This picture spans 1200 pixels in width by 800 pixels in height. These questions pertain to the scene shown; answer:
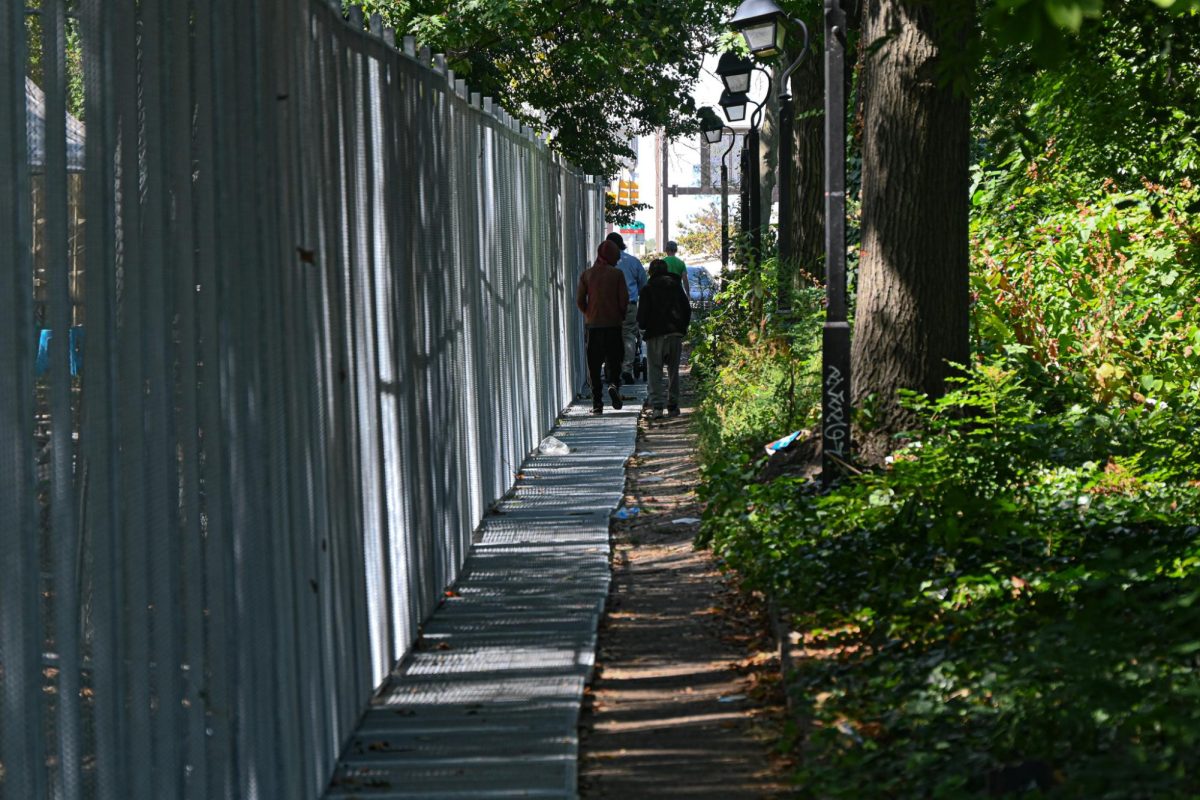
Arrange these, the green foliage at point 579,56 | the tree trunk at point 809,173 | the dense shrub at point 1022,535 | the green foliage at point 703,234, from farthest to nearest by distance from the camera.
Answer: the green foliage at point 703,234 → the green foliage at point 579,56 → the tree trunk at point 809,173 → the dense shrub at point 1022,535

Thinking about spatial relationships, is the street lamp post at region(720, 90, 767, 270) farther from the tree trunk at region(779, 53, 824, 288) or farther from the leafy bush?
the leafy bush

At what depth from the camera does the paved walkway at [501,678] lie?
5.74 m

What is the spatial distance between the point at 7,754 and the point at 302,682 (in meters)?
2.11

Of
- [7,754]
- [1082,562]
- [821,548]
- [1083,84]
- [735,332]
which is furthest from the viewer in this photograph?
[735,332]

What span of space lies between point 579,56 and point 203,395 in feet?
67.3

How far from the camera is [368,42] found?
278 inches

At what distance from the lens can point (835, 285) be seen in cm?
998

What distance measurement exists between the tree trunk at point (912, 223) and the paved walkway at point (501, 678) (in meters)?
2.15

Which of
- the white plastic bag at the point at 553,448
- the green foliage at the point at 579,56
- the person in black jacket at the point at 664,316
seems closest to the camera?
the white plastic bag at the point at 553,448

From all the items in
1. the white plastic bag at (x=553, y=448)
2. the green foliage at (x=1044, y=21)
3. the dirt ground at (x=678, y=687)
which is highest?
the green foliage at (x=1044, y=21)

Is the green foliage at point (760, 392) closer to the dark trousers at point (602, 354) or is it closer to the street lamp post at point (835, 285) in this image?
Result: the street lamp post at point (835, 285)

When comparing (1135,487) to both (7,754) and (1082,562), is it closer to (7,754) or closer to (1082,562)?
(1082,562)

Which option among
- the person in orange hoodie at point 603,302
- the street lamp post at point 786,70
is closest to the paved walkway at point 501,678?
the street lamp post at point 786,70

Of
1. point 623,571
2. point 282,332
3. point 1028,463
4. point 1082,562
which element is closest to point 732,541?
point 623,571
